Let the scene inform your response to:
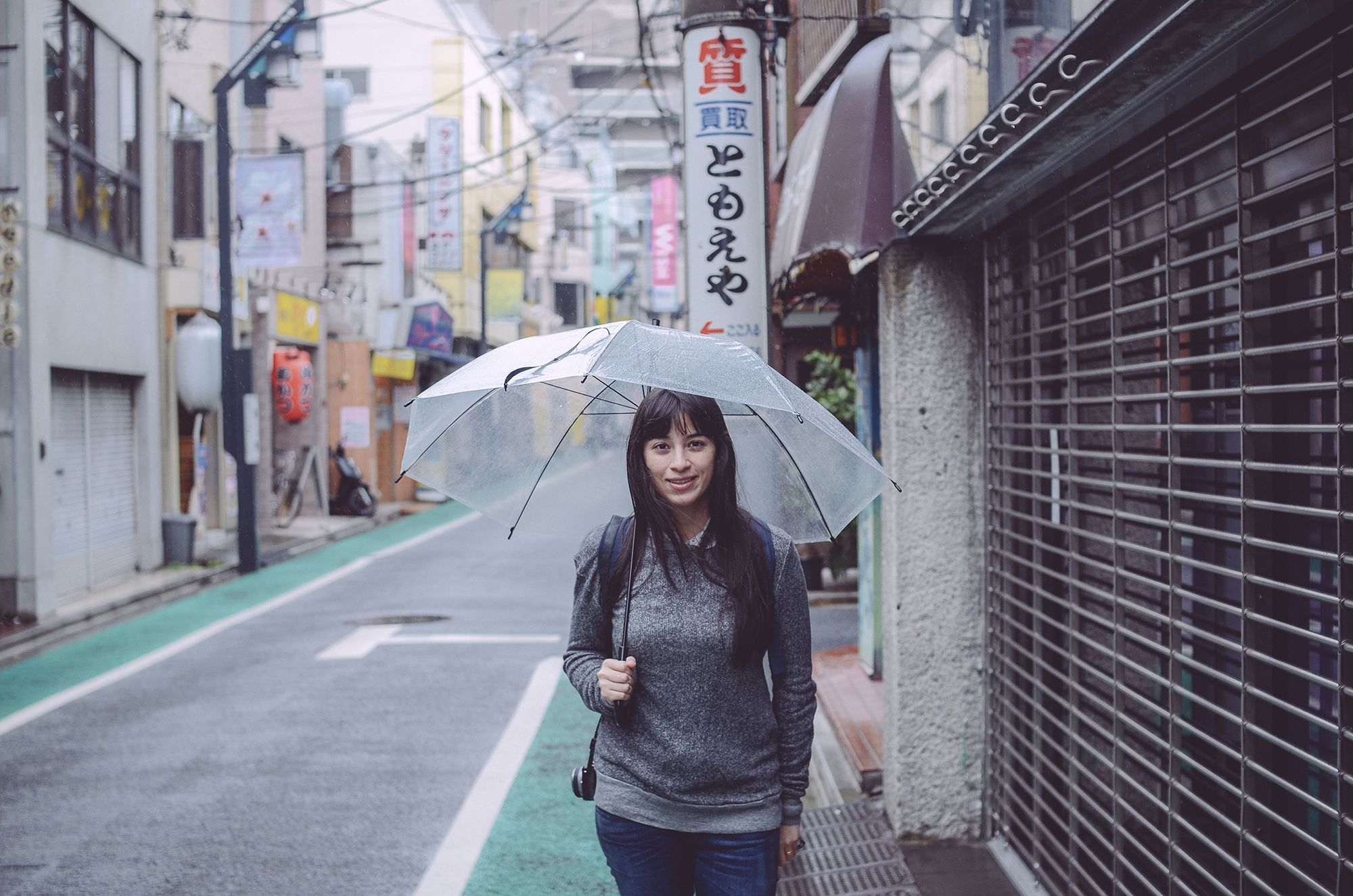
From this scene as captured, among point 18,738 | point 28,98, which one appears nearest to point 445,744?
point 18,738

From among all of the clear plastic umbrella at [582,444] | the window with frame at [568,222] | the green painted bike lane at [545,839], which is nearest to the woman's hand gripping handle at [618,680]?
the clear plastic umbrella at [582,444]

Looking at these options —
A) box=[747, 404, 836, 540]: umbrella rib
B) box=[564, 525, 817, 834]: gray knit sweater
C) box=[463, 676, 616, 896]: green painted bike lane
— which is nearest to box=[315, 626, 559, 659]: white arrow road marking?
box=[463, 676, 616, 896]: green painted bike lane

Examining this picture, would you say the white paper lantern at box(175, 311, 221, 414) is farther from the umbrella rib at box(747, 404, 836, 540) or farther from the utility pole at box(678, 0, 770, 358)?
the umbrella rib at box(747, 404, 836, 540)

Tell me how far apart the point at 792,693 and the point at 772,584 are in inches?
10.6

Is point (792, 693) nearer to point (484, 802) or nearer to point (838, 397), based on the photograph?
point (484, 802)

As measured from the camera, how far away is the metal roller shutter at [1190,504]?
2.70 m

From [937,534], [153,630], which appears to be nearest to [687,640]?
[937,534]

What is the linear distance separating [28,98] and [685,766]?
13.1 m

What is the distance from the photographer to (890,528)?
210 inches

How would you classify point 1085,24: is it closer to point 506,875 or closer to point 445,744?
point 506,875

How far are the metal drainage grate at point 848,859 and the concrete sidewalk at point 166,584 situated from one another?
7987 millimetres

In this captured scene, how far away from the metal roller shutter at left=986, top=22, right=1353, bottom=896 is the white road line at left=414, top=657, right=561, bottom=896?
2.32 meters

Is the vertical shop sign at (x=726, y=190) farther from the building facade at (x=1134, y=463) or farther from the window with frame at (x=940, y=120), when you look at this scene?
the window with frame at (x=940, y=120)

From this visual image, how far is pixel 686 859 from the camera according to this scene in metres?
2.88
